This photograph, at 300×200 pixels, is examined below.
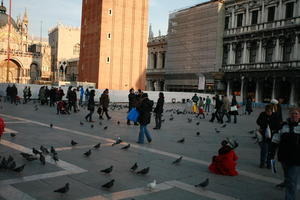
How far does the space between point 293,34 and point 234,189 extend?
34344mm

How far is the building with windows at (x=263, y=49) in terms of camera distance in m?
35.3

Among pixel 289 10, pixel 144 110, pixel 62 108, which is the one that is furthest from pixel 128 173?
pixel 289 10

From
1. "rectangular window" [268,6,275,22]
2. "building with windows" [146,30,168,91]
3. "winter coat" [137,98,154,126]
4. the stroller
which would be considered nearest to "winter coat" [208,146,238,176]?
"winter coat" [137,98,154,126]

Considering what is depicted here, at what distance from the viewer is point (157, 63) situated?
5859 cm

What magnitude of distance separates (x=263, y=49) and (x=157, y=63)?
74.8 ft

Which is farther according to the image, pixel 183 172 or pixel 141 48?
pixel 141 48

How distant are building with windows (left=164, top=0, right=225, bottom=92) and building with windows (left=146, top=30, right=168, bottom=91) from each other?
15.8 ft

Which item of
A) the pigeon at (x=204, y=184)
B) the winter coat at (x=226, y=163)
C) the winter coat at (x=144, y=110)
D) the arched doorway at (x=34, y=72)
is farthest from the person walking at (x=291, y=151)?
the arched doorway at (x=34, y=72)

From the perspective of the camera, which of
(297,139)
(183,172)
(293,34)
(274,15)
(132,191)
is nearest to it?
(297,139)

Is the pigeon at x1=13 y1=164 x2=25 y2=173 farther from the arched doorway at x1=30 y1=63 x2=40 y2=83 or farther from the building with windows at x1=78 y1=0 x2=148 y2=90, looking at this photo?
the arched doorway at x1=30 y1=63 x2=40 y2=83

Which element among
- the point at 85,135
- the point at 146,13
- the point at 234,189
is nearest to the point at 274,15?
the point at 146,13

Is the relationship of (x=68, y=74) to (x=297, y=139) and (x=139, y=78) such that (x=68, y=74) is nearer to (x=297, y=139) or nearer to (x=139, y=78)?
(x=139, y=78)

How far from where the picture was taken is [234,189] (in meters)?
5.79

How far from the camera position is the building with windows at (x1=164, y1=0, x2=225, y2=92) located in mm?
44062
